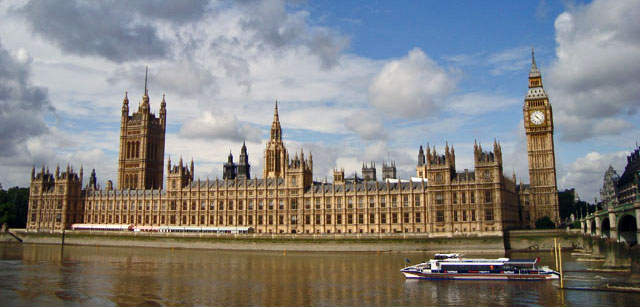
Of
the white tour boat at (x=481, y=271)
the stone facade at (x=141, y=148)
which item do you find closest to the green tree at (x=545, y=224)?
the white tour boat at (x=481, y=271)

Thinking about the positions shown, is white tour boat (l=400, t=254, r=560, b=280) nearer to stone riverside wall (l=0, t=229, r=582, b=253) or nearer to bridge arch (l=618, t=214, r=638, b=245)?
bridge arch (l=618, t=214, r=638, b=245)

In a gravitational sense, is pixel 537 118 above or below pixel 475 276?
above

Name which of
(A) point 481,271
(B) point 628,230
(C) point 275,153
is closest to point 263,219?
(C) point 275,153

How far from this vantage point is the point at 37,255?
343 feet

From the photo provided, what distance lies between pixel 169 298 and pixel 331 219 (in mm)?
75022

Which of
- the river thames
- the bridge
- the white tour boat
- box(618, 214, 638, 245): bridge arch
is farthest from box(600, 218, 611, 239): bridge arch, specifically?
the white tour boat

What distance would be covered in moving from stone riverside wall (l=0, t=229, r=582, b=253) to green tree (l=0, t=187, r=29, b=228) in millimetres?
37778

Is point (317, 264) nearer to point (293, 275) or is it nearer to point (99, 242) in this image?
point (293, 275)

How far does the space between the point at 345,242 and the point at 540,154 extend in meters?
61.7

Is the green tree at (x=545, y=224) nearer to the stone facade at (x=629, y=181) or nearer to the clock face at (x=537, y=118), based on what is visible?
the clock face at (x=537, y=118)

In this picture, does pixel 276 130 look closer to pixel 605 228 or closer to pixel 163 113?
pixel 163 113

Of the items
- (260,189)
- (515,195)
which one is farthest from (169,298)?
(515,195)

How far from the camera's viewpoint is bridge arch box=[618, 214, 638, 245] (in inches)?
2948

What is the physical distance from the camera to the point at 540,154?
13962 centimetres
